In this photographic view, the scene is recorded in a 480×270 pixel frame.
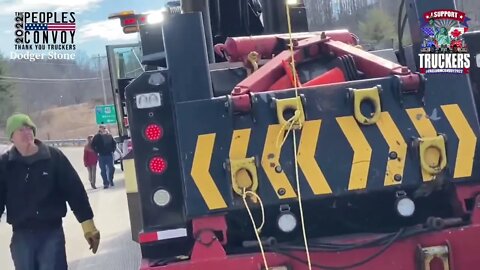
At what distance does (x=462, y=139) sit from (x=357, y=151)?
55cm

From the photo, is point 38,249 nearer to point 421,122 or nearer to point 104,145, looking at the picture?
point 421,122

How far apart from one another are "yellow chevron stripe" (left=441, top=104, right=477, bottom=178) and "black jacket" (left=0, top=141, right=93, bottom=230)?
271 cm

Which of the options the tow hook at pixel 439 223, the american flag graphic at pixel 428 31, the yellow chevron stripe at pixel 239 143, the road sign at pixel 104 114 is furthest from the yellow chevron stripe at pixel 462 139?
the road sign at pixel 104 114

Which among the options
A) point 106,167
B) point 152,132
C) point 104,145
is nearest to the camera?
point 152,132

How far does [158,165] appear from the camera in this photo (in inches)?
142

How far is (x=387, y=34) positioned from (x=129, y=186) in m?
30.8

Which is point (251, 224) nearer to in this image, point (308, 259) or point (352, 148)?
point (308, 259)

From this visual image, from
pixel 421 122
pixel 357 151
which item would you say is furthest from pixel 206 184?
pixel 421 122

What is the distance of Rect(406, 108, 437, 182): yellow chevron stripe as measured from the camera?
3.49 metres

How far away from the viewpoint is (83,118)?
8919cm

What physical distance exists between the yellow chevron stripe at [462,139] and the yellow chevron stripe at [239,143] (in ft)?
3.42

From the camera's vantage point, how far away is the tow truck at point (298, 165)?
134 inches

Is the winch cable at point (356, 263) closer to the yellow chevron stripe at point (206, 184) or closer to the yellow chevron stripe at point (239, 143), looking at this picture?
the yellow chevron stripe at point (206, 184)

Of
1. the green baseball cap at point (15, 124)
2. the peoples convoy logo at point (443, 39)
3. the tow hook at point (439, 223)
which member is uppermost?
the peoples convoy logo at point (443, 39)
